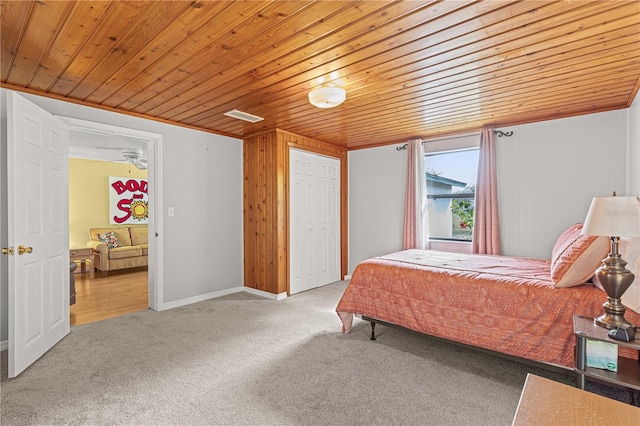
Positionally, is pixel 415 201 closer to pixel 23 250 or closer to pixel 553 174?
pixel 553 174

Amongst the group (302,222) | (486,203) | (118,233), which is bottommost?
(118,233)

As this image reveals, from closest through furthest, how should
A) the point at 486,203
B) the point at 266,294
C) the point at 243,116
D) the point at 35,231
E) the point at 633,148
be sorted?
the point at 35,231
the point at 633,148
the point at 243,116
the point at 486,203
the point at 266,294

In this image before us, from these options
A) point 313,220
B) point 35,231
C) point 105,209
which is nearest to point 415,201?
point 313,220

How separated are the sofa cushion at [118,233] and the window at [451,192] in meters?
6.01

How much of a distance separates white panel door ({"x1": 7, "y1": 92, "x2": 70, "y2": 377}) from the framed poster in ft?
13.0

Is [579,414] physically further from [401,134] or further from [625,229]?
[401,134]

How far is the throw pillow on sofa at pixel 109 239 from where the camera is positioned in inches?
242

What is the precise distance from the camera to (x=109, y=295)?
4.60m

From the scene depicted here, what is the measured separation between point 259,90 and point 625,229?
280 cm

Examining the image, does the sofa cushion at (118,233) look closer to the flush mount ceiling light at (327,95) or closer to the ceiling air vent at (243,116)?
the ceiling air vent at (243,116)

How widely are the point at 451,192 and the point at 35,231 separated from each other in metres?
4.86

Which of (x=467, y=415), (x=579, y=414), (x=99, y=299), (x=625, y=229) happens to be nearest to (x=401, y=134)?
(x=625, y=229)

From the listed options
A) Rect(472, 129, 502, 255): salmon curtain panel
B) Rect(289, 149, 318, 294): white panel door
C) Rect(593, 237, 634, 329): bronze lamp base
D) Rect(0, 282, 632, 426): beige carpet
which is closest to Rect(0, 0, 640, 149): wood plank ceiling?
Rect(472, 129, 502, 255): salmon curtain panel

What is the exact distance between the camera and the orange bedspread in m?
2.07
